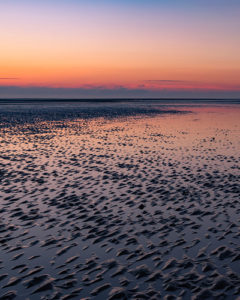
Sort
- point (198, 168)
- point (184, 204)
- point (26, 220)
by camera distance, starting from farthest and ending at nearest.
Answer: point (198, 168) < point (184, 204) < point (26, 220)

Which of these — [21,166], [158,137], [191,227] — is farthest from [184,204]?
[158,137]

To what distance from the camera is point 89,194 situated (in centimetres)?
1897

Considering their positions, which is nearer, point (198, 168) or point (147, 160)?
point (198, 168)

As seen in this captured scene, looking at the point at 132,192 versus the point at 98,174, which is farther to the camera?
the point at 98,174

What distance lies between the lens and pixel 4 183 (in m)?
21.0

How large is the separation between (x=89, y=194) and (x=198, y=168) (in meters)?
11.4

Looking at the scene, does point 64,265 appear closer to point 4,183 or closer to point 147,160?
point 4,183

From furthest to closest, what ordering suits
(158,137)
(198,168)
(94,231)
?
1. (158,137)
2. (198,168)
3. (94,231)

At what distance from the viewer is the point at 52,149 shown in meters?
34.6

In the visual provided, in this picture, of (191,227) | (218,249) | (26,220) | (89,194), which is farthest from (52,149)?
(218,249)

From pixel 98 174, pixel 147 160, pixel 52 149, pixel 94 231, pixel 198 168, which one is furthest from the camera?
pixel 52 149

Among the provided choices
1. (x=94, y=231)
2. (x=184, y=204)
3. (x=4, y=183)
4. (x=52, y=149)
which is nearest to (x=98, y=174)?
(x=4, y=183)

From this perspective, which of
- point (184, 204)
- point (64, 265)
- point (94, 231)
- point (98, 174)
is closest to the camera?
point (64, 265)

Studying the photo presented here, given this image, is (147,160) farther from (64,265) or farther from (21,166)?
(64,265)
